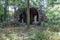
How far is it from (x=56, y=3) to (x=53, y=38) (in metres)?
9.08

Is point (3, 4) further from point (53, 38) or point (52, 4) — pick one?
point (53, 38)

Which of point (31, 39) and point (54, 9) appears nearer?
point (31, 39)

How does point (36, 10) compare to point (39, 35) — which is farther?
point (36, 10)

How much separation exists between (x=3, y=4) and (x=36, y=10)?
2828 millimetres

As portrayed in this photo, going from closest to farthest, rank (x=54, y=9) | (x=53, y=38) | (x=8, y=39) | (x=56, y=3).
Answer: (x=53, y=38), (x=8, y=39), (x=56, y=3), (x=54, y=9)

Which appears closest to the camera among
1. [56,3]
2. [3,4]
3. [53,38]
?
[53,38]

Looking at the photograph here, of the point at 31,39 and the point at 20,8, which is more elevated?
the point at 20,8

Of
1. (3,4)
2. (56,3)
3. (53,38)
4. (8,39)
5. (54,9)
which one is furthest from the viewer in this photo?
(54,9)

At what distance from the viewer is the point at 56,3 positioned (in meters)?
14.7

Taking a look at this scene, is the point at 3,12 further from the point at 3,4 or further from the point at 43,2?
the point at 43,2

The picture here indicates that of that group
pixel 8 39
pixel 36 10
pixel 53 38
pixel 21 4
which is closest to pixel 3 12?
pixel 21 4

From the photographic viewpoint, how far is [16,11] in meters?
13.2

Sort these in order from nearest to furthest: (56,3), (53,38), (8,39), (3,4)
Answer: (53,38)
(8,39)
(3,4)
(56,3)

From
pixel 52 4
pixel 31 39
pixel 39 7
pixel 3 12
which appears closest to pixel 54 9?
pixel 52 4
